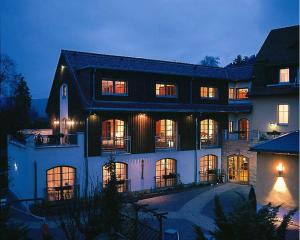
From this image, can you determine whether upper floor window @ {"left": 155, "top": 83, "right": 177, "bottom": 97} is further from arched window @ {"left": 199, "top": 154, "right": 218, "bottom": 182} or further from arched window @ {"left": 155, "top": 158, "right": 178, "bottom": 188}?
arched window @ {"left": 199, "top": 154, "right": 218, "bottom": 182}

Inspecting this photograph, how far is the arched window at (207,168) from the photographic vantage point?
25844 millimetres

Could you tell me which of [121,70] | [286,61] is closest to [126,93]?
[121,70]

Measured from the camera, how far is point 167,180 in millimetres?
24078

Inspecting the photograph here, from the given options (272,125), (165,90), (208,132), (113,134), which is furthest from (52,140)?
(272,125)

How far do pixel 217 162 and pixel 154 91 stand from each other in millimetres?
7316

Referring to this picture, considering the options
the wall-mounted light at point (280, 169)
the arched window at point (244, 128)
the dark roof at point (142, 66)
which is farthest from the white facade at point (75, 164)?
the wall-mounted light at point (280, 169)

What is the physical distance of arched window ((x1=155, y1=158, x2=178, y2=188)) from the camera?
78.0 ft

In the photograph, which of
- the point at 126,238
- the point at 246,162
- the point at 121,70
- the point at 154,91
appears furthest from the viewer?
the point at 246,162

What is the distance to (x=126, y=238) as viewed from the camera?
12.7 m

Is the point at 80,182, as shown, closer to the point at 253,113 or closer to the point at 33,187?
the point at 33,187

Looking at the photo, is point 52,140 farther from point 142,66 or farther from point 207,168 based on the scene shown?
point 207,168

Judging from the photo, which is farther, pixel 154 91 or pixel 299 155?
pixel 154 91

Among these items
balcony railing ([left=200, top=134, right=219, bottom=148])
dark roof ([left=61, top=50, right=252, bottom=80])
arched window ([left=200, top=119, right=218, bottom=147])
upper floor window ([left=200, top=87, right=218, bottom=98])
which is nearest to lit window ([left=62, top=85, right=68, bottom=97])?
dark roof ([left=61, top=50, right=252, bottom=80])

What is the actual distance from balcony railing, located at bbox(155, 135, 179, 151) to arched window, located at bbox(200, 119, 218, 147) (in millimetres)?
2534
